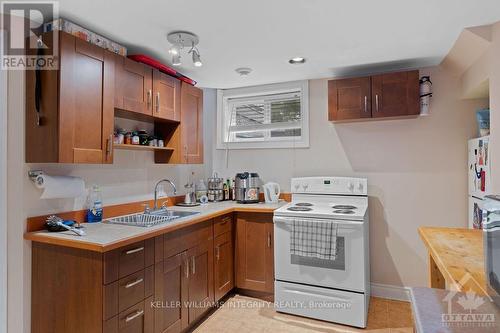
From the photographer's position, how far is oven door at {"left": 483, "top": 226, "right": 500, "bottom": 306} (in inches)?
35.7

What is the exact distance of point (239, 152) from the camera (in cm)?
352

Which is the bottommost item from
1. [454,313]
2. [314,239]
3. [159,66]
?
[314,239]

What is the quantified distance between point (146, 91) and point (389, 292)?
2883mm

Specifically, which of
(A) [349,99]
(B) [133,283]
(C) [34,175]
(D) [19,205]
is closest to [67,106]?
(C) [34,175]

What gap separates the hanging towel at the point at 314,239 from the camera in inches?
91.4

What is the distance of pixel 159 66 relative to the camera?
7.88 ft

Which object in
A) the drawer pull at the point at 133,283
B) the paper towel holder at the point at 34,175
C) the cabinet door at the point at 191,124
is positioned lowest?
the drawer pull at the point at 133,283

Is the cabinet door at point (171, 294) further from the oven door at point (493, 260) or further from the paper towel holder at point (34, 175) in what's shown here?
the oven door at point (493, 260)

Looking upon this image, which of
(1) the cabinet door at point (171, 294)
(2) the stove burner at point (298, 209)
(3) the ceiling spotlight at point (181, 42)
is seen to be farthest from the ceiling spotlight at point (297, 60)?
(1) the cabinet door at point (171, 294)

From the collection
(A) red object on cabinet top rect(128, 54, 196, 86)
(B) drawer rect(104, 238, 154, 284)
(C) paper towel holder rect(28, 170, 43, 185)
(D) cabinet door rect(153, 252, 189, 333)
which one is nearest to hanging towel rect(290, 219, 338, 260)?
(D) cabinet door rect(153, 252, 189, 333)

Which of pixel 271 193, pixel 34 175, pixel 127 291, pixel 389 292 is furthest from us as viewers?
pixel 271 193

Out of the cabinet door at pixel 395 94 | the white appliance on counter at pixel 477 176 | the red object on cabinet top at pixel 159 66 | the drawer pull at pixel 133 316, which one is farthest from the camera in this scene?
the cabinet door at pixel 395 94

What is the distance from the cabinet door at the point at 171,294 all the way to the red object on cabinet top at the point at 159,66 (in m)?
1.51

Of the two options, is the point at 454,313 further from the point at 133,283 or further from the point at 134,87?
the point at 134,87
